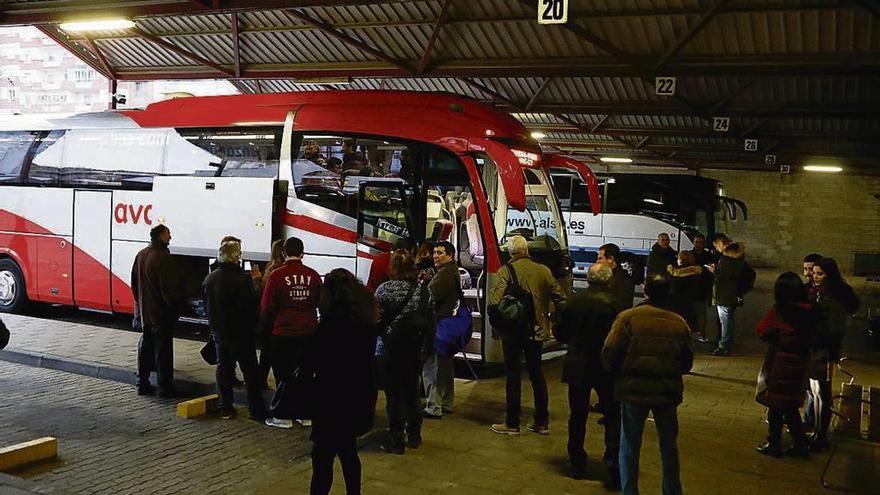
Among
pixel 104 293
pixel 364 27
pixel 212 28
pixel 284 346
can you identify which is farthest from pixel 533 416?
pixel 212 28

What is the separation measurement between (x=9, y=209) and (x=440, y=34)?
8393 mm

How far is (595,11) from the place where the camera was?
13.3m

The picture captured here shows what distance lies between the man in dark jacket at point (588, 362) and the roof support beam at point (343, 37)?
11.1 metres

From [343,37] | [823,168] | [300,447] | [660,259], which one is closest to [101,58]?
[343,37]

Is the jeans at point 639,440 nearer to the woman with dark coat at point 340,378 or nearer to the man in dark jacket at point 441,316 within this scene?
the woman with dark coat at point 340,378

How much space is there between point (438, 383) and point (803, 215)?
2917 cm

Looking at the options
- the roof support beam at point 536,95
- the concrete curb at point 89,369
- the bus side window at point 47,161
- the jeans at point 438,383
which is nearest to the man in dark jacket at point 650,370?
the jeans at point 438,383

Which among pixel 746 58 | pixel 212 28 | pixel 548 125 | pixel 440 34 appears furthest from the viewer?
pixel 548 125

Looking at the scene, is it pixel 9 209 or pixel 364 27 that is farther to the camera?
pixel 364 27

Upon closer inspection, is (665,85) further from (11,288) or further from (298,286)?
(11,288)

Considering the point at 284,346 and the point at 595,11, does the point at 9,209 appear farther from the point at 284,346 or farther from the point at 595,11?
the point at 595,11

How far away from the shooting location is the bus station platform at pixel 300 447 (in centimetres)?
563

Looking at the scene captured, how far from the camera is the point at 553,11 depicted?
10.1 meters

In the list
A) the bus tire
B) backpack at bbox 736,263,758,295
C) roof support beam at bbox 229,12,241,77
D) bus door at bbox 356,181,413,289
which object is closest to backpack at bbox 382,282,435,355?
bus door at bbox 356,181,413,289
